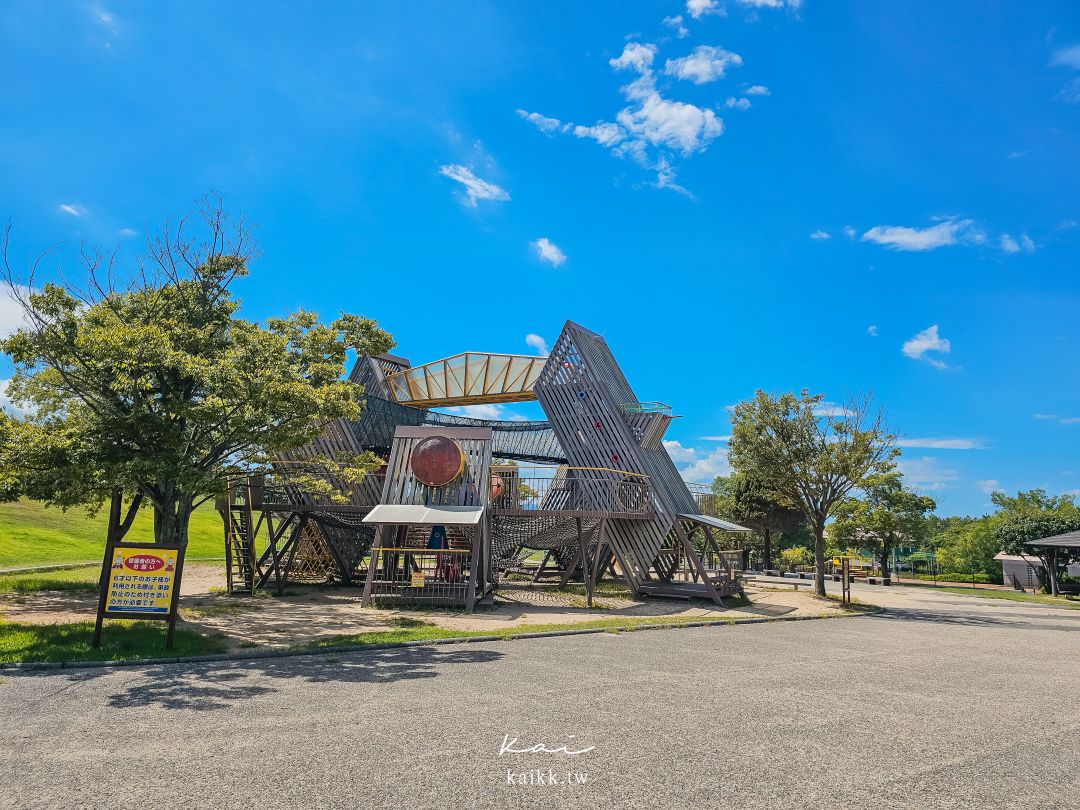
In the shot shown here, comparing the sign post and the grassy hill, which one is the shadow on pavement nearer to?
the sign post

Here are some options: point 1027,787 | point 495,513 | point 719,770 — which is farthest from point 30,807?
point 495,513

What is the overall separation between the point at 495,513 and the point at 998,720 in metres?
13.3

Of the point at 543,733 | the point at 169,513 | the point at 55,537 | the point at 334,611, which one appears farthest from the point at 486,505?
the point at 55,537

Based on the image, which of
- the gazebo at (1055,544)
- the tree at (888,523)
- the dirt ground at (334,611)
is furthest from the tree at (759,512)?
the dirt ground at (334,611)

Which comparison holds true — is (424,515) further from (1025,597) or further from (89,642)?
(1025,597)

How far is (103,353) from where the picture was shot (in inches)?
447

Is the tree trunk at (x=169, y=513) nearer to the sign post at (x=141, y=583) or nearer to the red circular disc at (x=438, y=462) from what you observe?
the sign post at (x=141, y=583)

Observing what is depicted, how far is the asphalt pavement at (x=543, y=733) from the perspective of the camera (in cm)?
478

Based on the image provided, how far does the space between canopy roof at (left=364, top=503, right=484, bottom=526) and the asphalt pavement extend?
19.7 feet

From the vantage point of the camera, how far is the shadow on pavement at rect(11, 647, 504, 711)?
737cm

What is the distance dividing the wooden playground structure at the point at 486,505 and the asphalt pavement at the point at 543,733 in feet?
24.1

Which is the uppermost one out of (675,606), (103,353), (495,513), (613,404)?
(613,404)

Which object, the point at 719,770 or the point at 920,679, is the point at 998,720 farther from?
the point at 719,770
